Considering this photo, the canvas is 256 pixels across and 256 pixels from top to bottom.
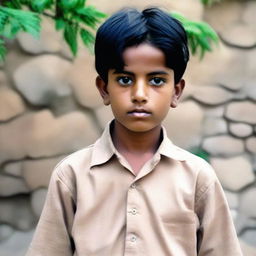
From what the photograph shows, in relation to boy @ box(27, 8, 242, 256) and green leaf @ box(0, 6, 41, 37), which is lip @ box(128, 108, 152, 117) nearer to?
boy @ box(27, 8, 242, 256)

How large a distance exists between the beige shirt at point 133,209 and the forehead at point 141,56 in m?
0.24

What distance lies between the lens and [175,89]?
1682mm

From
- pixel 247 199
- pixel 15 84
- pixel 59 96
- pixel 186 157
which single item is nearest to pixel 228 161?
pixel 247 199

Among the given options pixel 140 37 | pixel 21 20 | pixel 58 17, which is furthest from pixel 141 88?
pixel 58 17

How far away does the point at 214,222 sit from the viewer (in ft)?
5.54

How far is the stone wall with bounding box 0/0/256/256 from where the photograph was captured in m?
3.32

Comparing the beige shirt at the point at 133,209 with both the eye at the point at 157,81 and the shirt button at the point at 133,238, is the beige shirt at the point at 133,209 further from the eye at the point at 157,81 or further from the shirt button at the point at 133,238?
the eye at the point at 157,81

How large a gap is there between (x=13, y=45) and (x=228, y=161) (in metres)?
1.28

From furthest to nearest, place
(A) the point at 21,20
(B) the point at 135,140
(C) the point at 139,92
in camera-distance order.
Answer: (A) the point at 21,20 < (B) the point at 135,140 < (C) the point at 139,92

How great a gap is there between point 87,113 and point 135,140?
5.83 ft

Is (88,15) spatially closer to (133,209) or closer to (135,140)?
(135,140)

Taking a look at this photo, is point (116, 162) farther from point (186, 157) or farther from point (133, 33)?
point (133, 33)

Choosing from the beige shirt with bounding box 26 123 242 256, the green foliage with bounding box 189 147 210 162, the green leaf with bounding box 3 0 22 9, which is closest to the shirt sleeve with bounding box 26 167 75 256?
the beige shirt with bounding box 26 123 242 256

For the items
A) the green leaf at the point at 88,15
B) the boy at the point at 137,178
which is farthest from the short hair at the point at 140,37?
the green leaf at the point at 88,15
